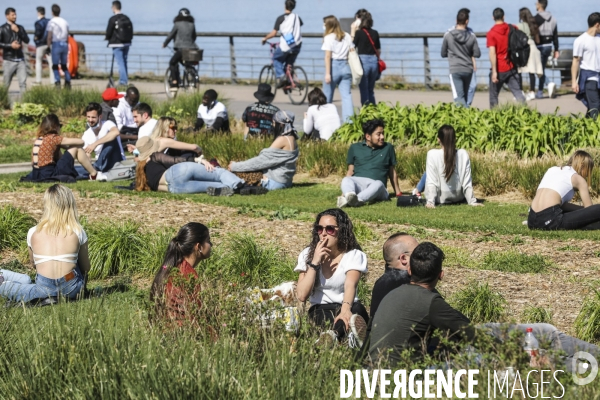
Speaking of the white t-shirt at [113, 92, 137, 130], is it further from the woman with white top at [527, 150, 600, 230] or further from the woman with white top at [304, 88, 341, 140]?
the woman with white top at [527, 150, 600, 230]

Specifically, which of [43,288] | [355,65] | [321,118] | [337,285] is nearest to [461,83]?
[355,65]

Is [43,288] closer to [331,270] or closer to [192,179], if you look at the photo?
[331,270]

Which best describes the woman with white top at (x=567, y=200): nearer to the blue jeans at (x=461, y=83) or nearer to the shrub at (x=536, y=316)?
the shrub at (x=536, y=316)

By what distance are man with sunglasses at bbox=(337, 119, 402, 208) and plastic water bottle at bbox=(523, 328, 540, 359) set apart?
19.7ft

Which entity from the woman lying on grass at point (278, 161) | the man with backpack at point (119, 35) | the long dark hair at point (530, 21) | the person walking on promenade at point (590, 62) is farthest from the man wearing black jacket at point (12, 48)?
the person walking on promenade at point (590, 62)

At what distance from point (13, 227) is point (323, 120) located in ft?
19.8

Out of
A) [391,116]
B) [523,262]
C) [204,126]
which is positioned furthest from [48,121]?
[523,262]

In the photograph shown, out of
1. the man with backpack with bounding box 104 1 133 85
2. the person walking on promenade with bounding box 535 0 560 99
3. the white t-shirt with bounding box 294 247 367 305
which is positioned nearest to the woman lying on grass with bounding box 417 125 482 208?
the white t-shirt with bounding box 294 247 367 305

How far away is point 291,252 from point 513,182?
4.05m

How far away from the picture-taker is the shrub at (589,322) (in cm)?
705

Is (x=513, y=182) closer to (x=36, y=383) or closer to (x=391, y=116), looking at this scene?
(x=391, y=116)

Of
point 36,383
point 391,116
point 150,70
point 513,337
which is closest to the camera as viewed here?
point 513,337

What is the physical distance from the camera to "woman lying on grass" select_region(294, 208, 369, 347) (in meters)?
6.90

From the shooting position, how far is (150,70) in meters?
30.9
